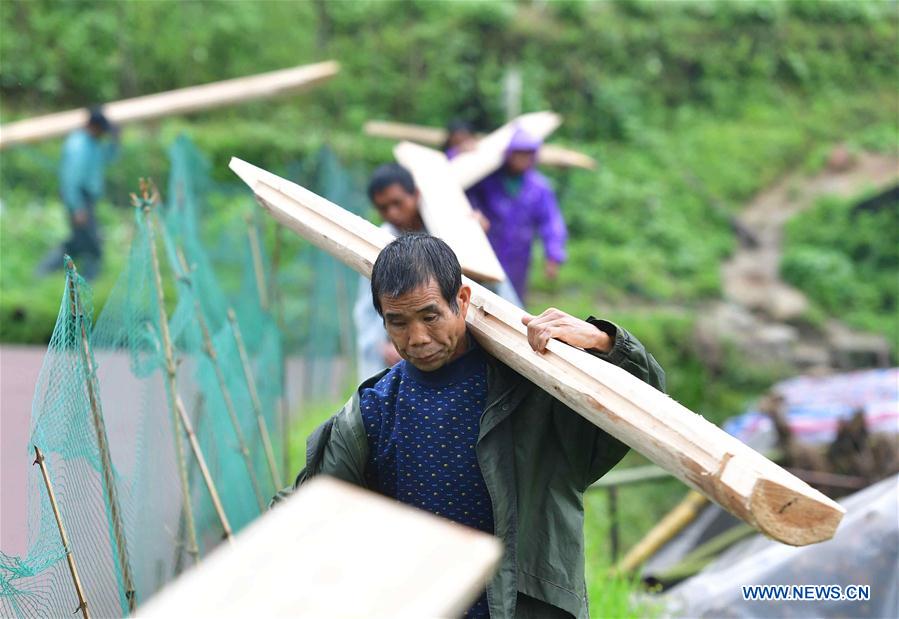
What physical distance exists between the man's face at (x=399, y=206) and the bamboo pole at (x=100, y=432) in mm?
1728

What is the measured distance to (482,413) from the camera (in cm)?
233

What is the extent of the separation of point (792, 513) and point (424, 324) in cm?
90

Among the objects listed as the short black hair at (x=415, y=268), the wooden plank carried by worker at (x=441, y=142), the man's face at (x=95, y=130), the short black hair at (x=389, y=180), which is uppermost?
the man's face at (x=95, y=130)

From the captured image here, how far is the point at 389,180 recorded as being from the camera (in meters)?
4.23

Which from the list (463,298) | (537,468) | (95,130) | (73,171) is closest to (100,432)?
(463,298)

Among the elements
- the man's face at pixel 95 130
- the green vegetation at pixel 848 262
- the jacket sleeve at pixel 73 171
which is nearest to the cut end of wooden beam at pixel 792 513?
the man's face at pixel 95 130

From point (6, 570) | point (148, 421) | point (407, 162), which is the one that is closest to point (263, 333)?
point (407, 162)

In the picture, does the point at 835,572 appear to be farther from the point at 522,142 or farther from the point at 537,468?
the point at 522,142

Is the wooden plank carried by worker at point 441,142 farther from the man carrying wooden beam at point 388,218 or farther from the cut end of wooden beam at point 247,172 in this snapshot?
the cut end of wooden beam at point 247,172

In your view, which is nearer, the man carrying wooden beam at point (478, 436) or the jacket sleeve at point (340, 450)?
the man carrying wooden beam at point (478, 436)

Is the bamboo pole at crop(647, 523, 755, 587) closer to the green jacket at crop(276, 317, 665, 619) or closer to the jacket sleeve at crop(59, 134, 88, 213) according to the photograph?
the green jacket at crop(276, 317, 665, 619)

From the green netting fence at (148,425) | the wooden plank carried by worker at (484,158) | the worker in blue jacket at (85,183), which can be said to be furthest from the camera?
the worker in blue jacket at (85,183)

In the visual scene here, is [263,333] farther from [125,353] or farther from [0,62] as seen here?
[0,62]

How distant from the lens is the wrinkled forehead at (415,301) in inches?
87.1
